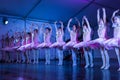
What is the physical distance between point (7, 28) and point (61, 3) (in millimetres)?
4422

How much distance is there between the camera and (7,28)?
14023 millimetres

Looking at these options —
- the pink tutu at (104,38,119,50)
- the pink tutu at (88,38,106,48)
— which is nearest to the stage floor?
the pink tutu at (104,38,119,50)

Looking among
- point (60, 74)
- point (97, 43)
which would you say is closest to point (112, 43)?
point (97, 43)

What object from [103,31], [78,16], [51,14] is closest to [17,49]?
[51,14]

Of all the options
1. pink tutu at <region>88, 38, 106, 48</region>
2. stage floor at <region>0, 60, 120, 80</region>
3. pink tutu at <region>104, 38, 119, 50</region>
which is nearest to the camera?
stage floor at <region>0, 60, 120, 80</region>

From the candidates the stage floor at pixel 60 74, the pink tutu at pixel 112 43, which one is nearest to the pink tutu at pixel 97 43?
the pink tutu at pixel 112 43

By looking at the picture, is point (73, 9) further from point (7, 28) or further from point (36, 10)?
point (7, 28)

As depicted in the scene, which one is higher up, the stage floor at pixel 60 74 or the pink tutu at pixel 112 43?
the pink tutu at pixel 112 43

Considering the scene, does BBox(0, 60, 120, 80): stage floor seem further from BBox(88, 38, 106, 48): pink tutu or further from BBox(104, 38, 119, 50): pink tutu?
BBox(88, 38, 106, 48): pink tutu

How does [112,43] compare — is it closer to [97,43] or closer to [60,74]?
[97,43]

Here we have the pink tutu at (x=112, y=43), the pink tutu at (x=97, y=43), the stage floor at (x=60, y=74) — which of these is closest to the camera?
the stage floor at (x=60, y=74)

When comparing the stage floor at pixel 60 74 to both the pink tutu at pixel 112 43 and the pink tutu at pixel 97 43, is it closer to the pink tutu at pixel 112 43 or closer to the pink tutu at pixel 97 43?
the pink tutu at pixel 112 43

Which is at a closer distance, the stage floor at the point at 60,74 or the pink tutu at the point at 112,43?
the stage floor at the point at 60,74

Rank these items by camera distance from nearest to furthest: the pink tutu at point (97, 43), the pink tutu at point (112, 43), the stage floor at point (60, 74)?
the stage floor at point (60, 74) → the pink tutu at point (112, 43) → the pink tutu at point (97, 43)
